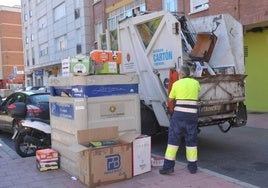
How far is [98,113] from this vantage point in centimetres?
633

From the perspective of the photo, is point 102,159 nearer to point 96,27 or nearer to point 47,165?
point 47,165

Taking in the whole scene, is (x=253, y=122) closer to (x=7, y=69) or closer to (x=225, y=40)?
(x=225, y=40)

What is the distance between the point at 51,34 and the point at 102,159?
117 feet

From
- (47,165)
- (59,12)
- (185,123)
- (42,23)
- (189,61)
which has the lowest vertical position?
(47,165)

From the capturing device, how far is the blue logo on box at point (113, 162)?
19.2ft

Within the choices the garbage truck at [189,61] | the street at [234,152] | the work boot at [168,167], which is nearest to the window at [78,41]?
the street at [234,152]

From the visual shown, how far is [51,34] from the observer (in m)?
39.8

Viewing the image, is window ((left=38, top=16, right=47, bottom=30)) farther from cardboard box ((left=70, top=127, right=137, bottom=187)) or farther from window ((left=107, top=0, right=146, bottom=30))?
cardboard box ((left=70, top=127, right=137, bottom=187))

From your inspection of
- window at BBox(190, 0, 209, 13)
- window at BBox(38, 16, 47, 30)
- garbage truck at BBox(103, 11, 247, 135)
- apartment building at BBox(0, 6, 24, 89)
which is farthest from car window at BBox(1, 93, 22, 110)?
apartment building at BBox(0, 6, 24, 89)

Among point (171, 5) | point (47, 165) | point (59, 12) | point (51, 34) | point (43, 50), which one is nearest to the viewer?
point (47, 165)

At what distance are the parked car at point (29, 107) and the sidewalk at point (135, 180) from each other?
7.65 ft

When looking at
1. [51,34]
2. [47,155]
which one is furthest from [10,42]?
[47,155]

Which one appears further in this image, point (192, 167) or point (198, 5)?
point (198, 5)

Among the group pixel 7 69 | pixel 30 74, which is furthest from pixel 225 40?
pixel 7 69
